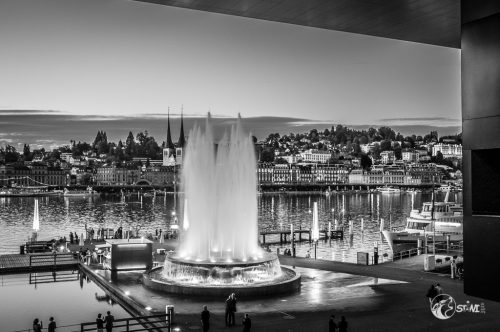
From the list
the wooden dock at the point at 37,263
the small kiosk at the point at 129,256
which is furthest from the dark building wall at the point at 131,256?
the wooden dock at the point at 37,263

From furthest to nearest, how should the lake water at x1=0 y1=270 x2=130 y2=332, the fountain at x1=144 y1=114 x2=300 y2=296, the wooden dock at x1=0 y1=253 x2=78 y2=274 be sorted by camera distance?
the wooden dock at x1=0 y1=253 x2=78 y2=274
the fountain at x1=144 y1=114 x2=300 y2=296
the lake water at x1=0 y1=270 x2=130 y2=332

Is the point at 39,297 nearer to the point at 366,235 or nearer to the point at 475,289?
the point at 475,289

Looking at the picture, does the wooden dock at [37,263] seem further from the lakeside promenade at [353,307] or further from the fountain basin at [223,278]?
the fountain basin at [223,278]

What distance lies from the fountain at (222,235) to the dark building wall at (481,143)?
13.6 metres

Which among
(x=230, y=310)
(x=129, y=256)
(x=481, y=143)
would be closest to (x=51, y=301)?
(x=129, y=256)

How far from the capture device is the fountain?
76.5ft

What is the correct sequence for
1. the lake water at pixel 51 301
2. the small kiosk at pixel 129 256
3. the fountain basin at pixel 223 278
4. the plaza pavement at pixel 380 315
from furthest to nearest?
the small kiosk at pixel 129 256
the fountain basin at pixel 223 278
the lake water at pixel 51 301
the plaza pavement at pixel 380 315

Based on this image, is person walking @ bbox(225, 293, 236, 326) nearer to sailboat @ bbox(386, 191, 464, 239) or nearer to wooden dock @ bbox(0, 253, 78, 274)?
wooden dock @ bbox(0, 253, 78, 274)

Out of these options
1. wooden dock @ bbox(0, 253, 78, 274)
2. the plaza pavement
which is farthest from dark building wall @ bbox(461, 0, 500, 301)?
wooden dock @ bbox(0, 253, 78, 274)

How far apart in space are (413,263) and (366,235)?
40735 millimetres

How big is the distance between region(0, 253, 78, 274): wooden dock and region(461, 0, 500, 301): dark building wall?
2519 cm

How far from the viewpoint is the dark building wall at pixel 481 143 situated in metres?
9.07

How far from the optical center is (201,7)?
14242 millimetres

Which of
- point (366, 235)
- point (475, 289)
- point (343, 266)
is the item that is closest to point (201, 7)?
point (475, 289)
